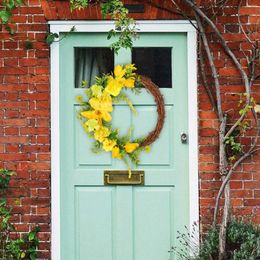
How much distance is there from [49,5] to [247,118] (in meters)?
2.04

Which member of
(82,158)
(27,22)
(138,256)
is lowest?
(138,256)

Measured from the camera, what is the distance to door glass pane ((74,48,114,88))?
5.87 m

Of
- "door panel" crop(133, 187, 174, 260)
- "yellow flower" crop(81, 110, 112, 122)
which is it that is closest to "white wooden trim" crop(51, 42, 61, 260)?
"yellow flower" crop(81, 110, 112, 122)

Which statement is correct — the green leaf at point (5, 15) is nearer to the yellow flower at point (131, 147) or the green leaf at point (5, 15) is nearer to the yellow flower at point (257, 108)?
the yellow flower at point (131, 147)

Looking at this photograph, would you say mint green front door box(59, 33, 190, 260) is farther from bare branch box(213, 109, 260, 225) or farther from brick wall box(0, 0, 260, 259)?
bare branch box(213, 109, 260, 225)

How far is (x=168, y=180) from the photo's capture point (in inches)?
229

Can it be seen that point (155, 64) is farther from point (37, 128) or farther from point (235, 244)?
point (235, 244)

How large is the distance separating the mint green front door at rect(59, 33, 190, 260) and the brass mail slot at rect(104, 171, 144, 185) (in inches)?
1.7

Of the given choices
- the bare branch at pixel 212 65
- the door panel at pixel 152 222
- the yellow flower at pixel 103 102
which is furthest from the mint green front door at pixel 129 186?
the bare branch at pixel 212 65

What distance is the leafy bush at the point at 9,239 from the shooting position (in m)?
5.62

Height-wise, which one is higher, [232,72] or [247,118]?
[232,72]

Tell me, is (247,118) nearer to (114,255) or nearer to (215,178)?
(215,178)

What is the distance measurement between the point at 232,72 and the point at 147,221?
1.55 metres

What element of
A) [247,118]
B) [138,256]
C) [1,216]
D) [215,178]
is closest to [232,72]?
[247,118]
